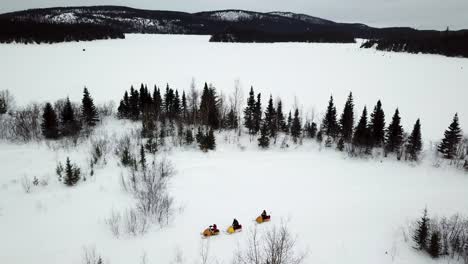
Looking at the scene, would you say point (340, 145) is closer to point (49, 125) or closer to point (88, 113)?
point (88, 113)

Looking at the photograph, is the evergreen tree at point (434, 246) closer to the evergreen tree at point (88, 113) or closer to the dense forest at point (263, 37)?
the evergreen tree at point (88, 113)

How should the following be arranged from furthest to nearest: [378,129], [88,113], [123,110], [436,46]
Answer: [436,46] → [123,110] → [88,113] → [378,129]

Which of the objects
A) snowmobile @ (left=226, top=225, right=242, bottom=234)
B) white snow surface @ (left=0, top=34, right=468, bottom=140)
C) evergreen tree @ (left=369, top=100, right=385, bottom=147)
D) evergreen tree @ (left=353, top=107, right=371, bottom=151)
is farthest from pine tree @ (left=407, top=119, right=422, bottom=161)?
snowmobile @ (left=226, top=225, right=242, bottom=234)

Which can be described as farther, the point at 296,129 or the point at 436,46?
the point at 436,46

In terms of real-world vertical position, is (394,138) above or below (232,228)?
above

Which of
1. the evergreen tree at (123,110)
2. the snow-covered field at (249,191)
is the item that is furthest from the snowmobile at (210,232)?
the evergreen tree at (123,110)

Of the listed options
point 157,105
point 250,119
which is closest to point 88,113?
point 157,105

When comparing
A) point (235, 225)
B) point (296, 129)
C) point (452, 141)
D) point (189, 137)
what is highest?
point (452, 141)
